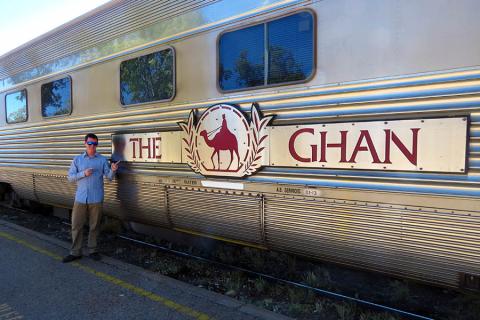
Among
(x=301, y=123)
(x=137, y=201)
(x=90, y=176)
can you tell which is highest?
(x=301, y=123)

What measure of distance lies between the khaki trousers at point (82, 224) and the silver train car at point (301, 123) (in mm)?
272

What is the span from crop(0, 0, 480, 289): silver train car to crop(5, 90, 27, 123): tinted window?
6.81 ft

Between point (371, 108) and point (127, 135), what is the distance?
297cm

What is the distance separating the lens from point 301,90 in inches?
123

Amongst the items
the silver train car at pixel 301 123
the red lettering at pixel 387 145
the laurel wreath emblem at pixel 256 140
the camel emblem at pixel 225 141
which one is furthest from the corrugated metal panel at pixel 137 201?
the red lettering at pixel 387 145

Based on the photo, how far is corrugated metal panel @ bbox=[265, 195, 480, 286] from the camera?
2.49 metres

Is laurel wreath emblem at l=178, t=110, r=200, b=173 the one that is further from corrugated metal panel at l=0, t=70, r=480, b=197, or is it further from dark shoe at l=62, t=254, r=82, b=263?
dark shoe at l=62, t=254, r=82, b=263

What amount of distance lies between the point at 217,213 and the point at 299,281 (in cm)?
110

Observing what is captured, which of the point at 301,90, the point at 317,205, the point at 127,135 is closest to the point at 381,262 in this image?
the point at 317,205

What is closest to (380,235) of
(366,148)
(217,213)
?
(366,148)

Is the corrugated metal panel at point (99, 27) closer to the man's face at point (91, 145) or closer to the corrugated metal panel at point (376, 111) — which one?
the corrugated metal panel at point (376, 111)

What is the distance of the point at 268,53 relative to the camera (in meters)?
3.36

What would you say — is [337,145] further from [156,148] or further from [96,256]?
[96,256]

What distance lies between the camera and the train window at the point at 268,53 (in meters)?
3.12
